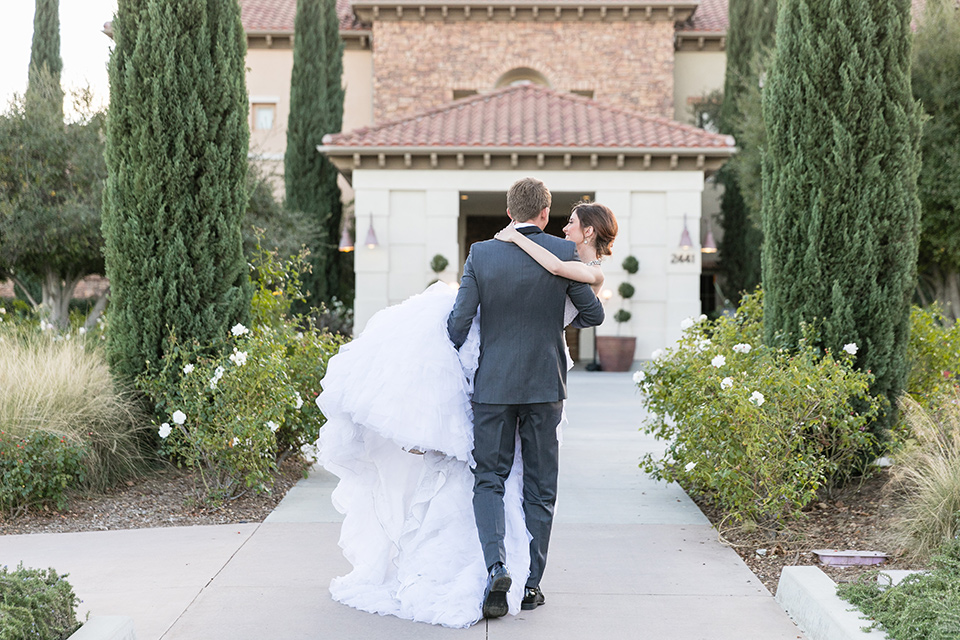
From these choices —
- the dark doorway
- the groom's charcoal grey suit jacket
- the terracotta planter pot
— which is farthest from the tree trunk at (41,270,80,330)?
the groom's charcoal grey suit jacket

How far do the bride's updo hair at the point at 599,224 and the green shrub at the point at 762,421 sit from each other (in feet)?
4.47

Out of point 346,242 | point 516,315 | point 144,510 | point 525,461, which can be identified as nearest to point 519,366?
point 516,315

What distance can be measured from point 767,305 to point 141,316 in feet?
16.4

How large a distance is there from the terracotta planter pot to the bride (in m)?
13.3

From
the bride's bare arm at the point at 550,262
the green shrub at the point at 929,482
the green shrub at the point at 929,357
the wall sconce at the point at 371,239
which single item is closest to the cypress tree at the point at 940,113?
the green shrub at the point at 929,357

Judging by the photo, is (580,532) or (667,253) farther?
(667,253)

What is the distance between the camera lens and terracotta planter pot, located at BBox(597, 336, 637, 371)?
17.3 meters

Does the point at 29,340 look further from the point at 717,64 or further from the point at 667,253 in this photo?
the point at 717,64

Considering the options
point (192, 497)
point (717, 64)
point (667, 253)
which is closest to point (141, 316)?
point (192, 497)

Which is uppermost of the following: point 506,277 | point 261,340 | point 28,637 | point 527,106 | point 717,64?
point 717,64

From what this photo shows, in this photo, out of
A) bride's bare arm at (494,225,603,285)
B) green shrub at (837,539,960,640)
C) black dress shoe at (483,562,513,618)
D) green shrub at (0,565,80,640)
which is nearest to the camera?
green shrub at (0,565,80,640)

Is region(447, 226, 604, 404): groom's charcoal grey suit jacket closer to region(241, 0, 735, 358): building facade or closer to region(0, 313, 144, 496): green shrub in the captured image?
region(0, 313, 144, 496): green shrub

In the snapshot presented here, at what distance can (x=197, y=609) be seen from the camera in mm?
3994

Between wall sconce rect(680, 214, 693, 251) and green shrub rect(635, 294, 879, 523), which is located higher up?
wall sconce rect(680, 214, 693, 251)
